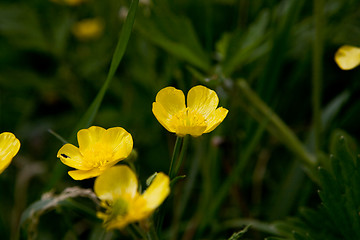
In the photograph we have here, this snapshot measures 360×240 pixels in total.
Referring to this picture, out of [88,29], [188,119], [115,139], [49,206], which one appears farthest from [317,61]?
[88,29]

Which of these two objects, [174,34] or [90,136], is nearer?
[90,136]

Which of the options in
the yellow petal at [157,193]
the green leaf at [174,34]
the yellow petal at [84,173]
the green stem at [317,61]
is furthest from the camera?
the green leaf at [174,34]

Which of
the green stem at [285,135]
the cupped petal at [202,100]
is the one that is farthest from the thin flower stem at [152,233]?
the green stem at [285,135]

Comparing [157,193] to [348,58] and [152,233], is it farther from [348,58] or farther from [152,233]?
[348,58]

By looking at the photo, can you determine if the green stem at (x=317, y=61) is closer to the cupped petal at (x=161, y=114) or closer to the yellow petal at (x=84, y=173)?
the cupped petal at (x=161, y=114)

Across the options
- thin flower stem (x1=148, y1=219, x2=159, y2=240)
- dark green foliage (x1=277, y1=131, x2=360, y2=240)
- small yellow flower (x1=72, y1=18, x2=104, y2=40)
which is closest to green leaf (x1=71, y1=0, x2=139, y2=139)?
thin flower stem (x1=148, y1=219, x2=159, y2=240)

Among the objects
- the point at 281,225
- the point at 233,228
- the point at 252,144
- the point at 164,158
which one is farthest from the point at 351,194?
the point at 164,158
